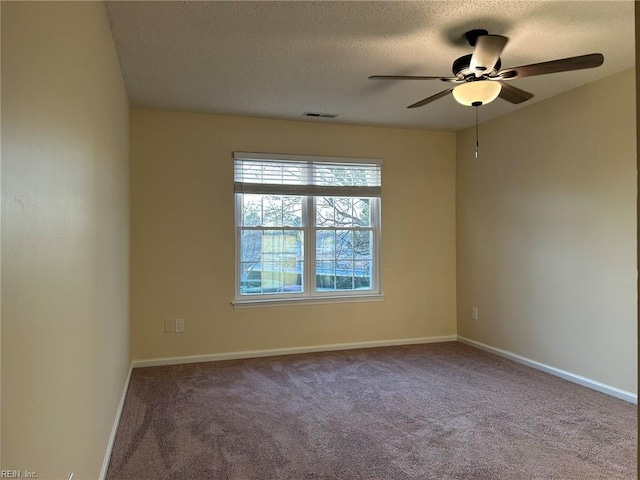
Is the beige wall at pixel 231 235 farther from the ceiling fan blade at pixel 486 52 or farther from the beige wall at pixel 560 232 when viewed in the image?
the ceiling fan blade at pixel 486 52

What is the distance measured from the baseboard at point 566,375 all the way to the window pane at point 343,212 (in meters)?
1.97

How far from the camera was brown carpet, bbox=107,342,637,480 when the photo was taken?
2373mm

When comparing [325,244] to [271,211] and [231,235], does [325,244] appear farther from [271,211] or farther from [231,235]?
[231,235]

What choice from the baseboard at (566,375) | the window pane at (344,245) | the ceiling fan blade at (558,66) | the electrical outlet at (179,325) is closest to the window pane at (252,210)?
the window pane at (344,245)

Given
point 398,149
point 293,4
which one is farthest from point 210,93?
point 398,149

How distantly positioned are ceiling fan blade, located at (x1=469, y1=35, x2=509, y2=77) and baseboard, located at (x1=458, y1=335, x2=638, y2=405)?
2587mm

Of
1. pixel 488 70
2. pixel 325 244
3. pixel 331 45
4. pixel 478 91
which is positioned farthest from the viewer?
pixel 325 244

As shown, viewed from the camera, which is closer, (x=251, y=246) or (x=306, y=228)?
(x=251, y=246)

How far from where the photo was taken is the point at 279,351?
4.68m

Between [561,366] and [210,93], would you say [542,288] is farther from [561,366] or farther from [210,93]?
[210,93]

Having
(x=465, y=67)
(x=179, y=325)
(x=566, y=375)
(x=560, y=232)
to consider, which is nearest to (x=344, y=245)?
(x=179, y=325)

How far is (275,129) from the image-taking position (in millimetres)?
4684

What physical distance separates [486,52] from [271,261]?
301cm

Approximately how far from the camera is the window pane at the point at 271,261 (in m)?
4.64
